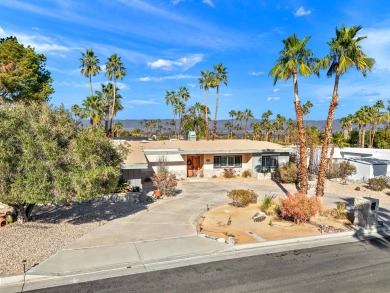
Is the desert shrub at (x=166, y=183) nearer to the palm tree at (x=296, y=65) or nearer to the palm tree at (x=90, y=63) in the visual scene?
the palm tree at (x=296, y=65)

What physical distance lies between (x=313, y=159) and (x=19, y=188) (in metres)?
28.8

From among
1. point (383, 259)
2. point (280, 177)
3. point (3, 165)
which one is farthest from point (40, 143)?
point (280, 177)

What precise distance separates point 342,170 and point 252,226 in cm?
1927

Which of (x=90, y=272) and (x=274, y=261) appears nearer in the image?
(x=90, y=272)

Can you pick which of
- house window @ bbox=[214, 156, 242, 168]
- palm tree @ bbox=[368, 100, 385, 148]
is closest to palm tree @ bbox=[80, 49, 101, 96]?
house window @ bbox=[214, 156, 242, 168]

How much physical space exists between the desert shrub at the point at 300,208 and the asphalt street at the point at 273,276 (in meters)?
3.33

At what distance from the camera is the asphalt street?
8930 mm

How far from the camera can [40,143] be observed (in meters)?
11.9

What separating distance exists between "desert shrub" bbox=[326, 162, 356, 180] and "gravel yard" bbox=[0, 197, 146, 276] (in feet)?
68.6

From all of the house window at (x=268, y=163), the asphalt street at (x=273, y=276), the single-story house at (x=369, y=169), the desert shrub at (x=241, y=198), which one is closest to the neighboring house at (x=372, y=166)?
the single-story house at (x=369, y=169)

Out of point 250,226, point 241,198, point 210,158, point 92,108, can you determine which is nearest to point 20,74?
point 92,108

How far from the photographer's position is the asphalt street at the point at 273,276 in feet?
29.3

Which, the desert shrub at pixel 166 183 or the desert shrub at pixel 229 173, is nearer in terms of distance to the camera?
the desert shrub at pixel 166 183

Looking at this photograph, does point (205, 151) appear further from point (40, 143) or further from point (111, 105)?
point (111, 105)
